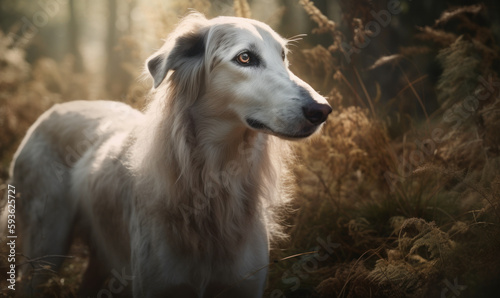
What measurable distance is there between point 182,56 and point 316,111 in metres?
1.04

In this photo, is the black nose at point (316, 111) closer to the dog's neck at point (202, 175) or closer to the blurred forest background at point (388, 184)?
the dog's neck at point (202, 175)

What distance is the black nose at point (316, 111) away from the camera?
232 centimetres

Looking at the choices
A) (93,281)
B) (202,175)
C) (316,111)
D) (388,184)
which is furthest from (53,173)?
(388,184)

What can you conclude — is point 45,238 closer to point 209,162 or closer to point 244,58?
point 209,162

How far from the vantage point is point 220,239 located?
2.72m

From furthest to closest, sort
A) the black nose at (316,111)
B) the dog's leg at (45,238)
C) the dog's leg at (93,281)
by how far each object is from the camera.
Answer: the dog's leg at (93,281) → the dog's leg at (45,238) → the black nose at (316,111)

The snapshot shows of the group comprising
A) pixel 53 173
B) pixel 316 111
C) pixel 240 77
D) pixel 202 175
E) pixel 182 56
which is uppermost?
pixel 182 56

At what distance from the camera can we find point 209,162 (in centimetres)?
275

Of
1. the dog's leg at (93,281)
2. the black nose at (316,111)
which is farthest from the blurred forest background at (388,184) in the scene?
the black nose at (316,111)

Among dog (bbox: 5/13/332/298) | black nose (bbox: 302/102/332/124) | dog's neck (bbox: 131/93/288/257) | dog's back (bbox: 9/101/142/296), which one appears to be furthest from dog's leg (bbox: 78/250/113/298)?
black nose (bbox: 302/102/332/124)

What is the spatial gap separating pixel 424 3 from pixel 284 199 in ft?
23.8

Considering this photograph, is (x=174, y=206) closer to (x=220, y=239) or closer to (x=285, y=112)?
(x=220, y=239)

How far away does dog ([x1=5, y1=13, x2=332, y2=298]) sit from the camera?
2547 millimetres

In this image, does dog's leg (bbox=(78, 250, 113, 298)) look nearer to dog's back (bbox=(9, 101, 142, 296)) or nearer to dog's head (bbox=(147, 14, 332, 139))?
dog's back (bbox=(9, 101, 142, 296))
